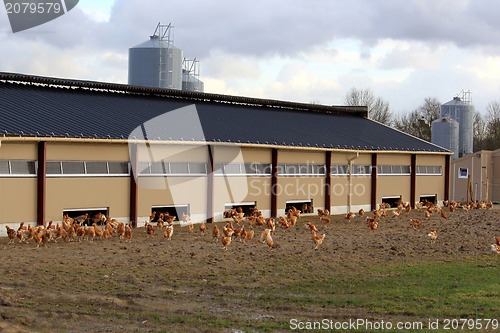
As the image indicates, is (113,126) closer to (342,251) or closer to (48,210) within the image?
(48,210)

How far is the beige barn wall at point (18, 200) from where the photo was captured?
836 inches

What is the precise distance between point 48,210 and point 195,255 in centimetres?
701

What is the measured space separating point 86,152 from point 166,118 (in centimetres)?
643

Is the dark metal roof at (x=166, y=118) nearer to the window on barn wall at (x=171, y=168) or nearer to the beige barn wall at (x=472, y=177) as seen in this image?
the window on barn wall at (x=171, y=168)

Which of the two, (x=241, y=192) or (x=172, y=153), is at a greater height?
(x=172, y=153)

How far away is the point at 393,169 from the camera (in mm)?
38094

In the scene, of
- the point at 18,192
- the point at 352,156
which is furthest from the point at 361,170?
the point at 18,192

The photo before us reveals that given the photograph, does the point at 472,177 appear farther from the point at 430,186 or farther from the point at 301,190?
the point at 301,190

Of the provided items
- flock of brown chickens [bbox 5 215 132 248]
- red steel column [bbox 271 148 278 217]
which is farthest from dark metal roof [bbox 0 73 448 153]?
flock of brown chickens [bbox 5 215 132 248]

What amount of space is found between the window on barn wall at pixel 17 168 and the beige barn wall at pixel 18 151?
16cm

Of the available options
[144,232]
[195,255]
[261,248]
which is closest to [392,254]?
[261,248]

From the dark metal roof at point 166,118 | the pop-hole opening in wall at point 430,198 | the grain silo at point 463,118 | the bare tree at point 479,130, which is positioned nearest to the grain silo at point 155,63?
the dark metal roof at point 166,118

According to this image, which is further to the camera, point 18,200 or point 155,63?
point 155,63

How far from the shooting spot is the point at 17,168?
21.5m
